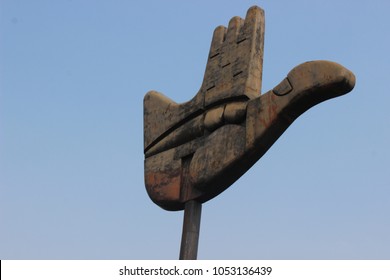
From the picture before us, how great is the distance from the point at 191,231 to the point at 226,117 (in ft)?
4.76

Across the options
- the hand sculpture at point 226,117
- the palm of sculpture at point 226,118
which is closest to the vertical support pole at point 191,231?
the palm of sculpture at point 226,118

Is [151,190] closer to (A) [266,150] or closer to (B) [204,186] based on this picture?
(B) [204,186]

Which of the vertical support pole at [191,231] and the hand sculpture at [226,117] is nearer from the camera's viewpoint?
the hand sculpture at [226,117]

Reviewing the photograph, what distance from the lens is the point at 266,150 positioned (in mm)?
7906

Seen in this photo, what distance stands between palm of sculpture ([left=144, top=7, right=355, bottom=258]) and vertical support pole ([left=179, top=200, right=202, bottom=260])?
15mm

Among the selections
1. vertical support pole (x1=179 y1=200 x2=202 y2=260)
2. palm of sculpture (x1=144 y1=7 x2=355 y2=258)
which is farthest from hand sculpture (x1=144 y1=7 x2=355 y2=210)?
vertical support pole (x1=179 y1=200 x2=202 y2=260)

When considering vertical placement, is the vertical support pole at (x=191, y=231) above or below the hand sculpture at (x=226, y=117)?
below

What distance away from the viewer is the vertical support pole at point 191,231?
322 inches

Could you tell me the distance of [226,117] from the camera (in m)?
8.23

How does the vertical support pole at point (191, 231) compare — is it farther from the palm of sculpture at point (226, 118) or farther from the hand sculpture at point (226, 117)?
the hand sculpture at point (226, 117)

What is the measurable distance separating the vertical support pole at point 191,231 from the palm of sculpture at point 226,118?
1 centimetres

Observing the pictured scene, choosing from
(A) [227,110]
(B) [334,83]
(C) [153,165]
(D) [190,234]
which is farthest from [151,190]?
(B) [334,83]

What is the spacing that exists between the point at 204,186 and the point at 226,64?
1.63m
